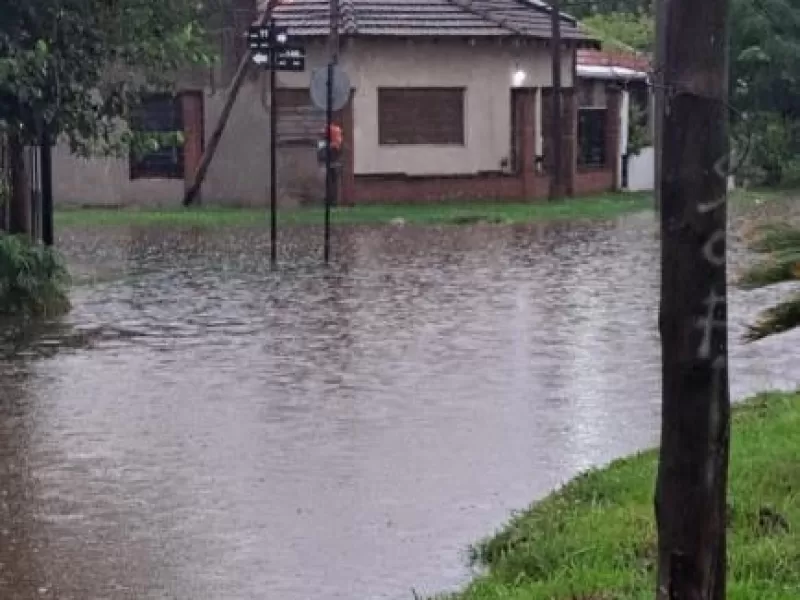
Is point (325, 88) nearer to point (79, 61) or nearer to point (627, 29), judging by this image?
point (79, 61)

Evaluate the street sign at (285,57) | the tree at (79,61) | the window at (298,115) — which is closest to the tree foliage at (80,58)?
the tree at (79,61)

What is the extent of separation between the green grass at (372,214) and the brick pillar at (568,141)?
1965 mm

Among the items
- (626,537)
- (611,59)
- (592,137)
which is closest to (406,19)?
(592,137)

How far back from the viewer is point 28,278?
54.1ft

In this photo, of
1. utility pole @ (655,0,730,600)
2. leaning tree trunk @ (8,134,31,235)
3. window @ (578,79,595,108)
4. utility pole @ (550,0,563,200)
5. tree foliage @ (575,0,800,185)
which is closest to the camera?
utility pole @ (655,0,730,600)

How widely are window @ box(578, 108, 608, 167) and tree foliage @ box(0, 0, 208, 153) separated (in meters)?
22.5

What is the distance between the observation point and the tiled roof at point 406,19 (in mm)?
35125

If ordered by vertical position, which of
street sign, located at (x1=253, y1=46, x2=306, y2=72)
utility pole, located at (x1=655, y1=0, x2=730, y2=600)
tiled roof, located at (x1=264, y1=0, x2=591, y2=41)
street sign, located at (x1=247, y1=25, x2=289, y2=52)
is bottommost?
utility pole, located at (x1=655, y1=0, x2=730, y2=600)

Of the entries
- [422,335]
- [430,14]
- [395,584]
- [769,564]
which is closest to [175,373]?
[422,335]

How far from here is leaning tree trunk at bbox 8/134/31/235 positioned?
18.3m

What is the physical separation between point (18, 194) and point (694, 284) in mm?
14391

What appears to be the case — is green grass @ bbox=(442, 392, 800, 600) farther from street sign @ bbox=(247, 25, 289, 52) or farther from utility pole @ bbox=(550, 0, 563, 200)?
utility pole @ bbox=(550, 0, 563, 200)

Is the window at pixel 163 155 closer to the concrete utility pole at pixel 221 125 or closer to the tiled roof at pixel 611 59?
the concrete utility pole at pixel 221 125

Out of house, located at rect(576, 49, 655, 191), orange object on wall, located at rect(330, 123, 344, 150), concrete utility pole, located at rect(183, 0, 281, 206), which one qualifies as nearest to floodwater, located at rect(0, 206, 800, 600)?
orange object on wall, located at rect(330, 123, 344, 150)
